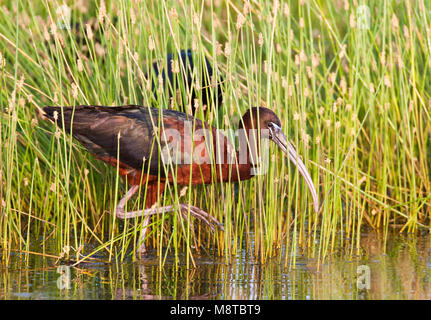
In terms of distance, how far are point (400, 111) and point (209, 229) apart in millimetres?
1951

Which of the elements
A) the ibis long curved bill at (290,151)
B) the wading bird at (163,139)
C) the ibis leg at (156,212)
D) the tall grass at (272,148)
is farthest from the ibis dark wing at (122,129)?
the ibis long curved bill at (290,151)

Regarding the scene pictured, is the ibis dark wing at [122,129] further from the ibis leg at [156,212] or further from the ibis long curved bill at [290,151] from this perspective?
the ibis long curved bill at [290,151]

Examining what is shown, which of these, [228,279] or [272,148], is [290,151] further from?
[228,279]

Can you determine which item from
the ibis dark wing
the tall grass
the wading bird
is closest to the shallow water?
the tall grass

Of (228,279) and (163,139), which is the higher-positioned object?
(163,139)

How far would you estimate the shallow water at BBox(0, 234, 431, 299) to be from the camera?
4.28 metres

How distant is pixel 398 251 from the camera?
5398 mm

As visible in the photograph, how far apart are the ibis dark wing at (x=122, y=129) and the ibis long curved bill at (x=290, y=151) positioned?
631 mm

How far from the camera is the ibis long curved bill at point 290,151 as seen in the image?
486 centimetres

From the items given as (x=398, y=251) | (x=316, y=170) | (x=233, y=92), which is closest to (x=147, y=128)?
(x=233, y=92)

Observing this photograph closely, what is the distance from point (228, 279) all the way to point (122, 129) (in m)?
1.34

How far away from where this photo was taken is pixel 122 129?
5195mm

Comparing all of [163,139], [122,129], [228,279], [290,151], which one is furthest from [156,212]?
[290,151]
